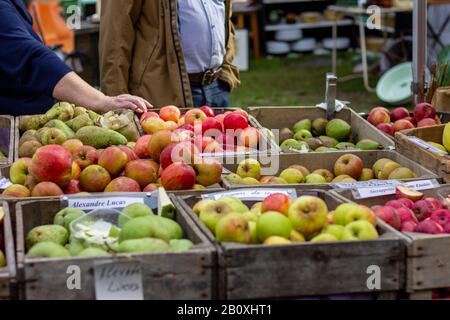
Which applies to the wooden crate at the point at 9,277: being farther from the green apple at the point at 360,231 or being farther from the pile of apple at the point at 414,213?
the pile of apple at the point at 414,213

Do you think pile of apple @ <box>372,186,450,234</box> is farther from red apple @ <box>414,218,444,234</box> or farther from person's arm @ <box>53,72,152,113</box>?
person's arm @ <box>53,72,152,113</box>

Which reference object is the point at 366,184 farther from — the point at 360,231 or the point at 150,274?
the point at 150,274

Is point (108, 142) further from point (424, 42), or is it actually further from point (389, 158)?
point (424, 42)

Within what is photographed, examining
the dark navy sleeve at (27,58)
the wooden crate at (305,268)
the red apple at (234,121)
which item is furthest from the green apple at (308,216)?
the dark navy sleeve at (27,58)

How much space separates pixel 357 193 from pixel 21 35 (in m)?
1.65

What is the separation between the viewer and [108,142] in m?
2.96

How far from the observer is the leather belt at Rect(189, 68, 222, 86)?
161 inches

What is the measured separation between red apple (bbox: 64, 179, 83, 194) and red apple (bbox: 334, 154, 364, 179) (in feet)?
3.19

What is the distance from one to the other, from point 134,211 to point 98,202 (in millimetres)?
187

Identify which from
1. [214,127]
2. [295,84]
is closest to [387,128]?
[214,127]

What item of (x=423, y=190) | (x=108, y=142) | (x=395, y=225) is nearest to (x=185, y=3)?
(x=108, y=142)

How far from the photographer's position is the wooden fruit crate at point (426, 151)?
2.71 m

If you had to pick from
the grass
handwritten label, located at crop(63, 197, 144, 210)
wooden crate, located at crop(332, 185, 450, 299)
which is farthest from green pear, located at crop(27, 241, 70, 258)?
the grass

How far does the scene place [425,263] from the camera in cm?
204
